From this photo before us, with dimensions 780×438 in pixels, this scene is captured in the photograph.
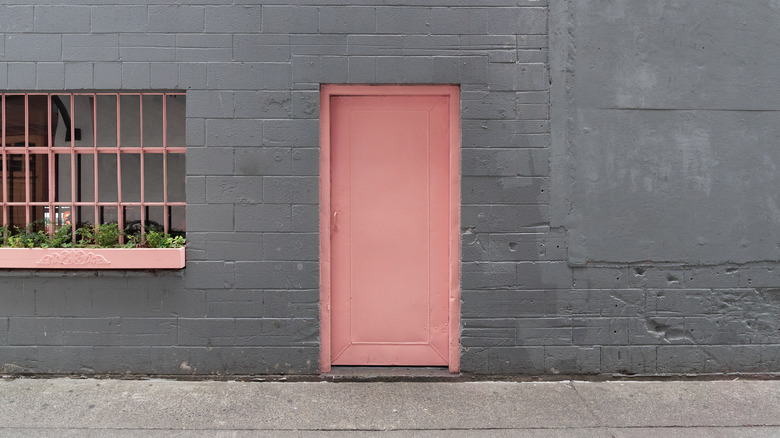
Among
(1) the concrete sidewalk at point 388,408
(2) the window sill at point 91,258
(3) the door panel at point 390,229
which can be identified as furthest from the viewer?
(3) the door panel at point 390,229

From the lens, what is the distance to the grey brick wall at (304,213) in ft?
14.6

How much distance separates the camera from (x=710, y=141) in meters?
4.54

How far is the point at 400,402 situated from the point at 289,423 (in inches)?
33.4

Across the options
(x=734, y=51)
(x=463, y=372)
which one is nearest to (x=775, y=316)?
(x=734, y=51)

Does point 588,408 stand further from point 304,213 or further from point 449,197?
point 304,213

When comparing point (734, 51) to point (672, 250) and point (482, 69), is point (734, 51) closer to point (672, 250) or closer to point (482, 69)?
point (672, 250)

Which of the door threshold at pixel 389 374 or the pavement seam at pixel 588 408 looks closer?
the pavement seam at pixel 588 408

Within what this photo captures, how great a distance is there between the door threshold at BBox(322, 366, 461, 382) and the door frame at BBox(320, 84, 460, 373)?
10 cm

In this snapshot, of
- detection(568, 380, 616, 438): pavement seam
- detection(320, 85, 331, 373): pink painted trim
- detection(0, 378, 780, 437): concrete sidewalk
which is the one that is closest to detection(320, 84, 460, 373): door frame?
detection(320, 85, 331, 373): pink painted trim

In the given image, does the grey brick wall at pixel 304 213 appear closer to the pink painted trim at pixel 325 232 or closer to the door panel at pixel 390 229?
the pink painted trim at pixel 325 232

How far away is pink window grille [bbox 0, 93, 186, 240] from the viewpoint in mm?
4598

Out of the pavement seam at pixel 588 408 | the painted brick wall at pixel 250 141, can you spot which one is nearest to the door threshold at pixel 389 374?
the painted brick wall at pixel 250 141

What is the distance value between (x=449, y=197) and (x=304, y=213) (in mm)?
1229

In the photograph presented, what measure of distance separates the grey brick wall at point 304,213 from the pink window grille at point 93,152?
0.20 metres
